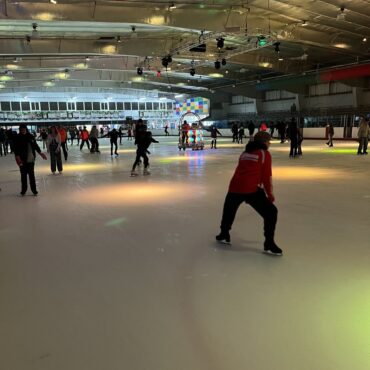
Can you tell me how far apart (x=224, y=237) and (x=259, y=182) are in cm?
84

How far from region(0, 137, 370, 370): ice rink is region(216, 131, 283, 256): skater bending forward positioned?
13.8 inches

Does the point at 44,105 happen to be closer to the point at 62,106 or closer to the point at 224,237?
the point at 62,106

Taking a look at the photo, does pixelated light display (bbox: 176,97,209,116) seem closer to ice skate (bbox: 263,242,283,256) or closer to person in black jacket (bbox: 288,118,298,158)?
person in black jacket (bbox: 288,118,298,158)

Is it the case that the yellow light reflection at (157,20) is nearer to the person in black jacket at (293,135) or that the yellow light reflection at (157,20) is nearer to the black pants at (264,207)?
the person in black jacket at (293,135)

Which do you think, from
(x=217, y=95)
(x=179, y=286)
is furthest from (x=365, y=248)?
(x=217, y=95)

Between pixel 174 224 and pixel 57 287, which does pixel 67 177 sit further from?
pixel 57 287

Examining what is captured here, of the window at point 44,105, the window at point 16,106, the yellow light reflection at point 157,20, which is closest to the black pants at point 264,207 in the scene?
the yellow light reflection at point 157,20

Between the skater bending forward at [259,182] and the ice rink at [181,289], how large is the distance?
0.35m

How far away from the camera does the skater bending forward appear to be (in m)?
3.53

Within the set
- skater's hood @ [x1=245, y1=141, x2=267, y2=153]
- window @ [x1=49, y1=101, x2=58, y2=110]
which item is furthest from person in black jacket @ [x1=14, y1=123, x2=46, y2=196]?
window @ [x1=49, y1=101, x2=58, y2=110]

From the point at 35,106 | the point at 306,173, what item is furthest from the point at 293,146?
the point at 35,106

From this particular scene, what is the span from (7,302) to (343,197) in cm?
545

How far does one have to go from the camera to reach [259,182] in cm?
359

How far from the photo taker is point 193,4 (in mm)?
13797
